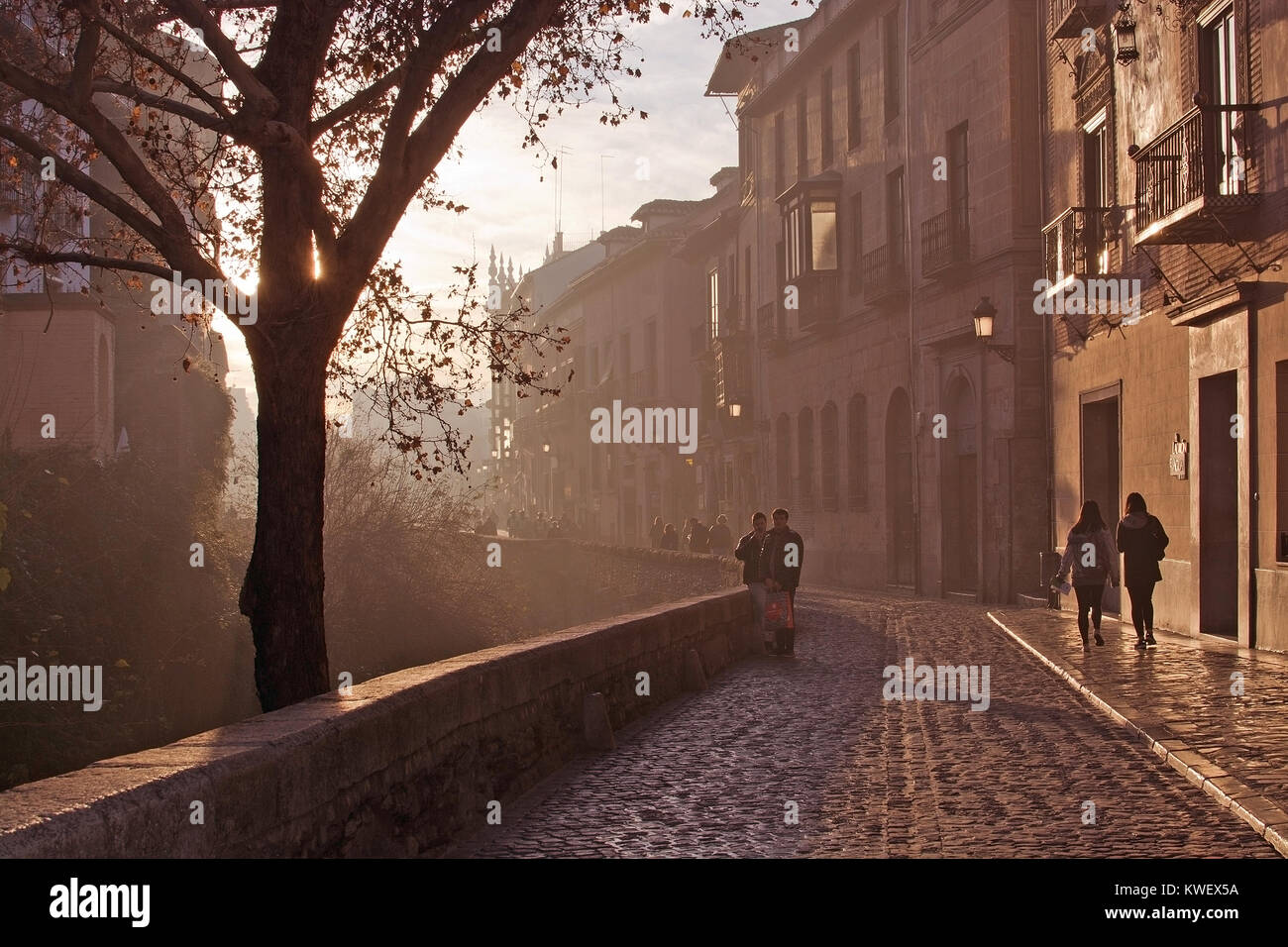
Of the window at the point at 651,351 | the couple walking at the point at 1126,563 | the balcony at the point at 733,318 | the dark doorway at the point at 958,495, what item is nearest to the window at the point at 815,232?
the dark doorway at the point at 958,495

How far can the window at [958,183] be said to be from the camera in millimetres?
27109

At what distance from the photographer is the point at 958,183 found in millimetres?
Answer: 27766

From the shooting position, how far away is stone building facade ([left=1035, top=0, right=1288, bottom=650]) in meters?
15.5

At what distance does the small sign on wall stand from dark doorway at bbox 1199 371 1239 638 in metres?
0.40

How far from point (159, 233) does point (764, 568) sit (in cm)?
986

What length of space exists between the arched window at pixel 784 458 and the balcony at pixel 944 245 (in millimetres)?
11238

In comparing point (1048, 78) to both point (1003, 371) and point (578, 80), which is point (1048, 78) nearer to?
point (1003, 371)

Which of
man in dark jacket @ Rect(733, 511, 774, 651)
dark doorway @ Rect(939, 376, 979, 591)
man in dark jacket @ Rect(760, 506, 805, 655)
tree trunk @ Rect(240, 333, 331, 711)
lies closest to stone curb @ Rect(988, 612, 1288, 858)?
tree trunk @ Rect(240, 333, 331, 711)

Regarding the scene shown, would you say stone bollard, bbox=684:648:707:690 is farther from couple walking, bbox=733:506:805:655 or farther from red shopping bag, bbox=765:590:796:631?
red shopping bag, bbox=765:590:796:631

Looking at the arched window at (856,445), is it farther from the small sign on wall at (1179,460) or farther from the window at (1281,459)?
the window at (1281,459)

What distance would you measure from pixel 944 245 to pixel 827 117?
357 inches

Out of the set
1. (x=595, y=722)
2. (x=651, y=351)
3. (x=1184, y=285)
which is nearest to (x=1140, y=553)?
(x=1184, y=285)

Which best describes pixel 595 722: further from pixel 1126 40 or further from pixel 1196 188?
pixel 1126 40
